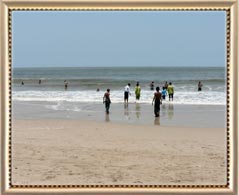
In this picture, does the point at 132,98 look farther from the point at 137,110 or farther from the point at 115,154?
the point at 115,154

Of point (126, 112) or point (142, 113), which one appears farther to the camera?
point (126, 112)

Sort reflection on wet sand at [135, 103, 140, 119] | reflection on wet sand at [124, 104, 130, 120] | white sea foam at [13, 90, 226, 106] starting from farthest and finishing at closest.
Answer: white sea foam at [13, 90, 226, 106] → reflection on wet sand at [135, 103, 140, 119] → reflection on wet sand at [124, 104, 130, 120]

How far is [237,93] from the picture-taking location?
9.86 ft

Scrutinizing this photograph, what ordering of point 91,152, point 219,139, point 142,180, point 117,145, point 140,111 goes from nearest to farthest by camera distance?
1. point 142,180
2. point 91,152
3. point 117,145
4. point 219,139
5. point 140,111

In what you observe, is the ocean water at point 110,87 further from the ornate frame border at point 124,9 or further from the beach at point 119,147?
the ornate frame border at point 124,9

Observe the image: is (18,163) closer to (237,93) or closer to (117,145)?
(117,145)

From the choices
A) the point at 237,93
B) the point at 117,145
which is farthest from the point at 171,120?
the point at 237,93

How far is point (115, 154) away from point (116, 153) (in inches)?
5.3

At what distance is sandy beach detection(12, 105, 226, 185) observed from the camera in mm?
6094

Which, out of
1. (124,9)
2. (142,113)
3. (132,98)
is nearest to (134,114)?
(142,113)

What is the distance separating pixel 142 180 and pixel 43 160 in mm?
2098

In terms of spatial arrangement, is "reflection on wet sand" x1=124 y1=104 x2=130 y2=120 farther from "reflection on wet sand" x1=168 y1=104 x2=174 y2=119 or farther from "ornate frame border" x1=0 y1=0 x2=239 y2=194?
"ornate frame border" x1=0 y1=0 x2=239 y2=194

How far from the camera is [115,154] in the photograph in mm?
8273

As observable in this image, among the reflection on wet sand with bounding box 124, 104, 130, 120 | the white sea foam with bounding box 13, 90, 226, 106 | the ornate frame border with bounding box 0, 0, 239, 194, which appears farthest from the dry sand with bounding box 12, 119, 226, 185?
the white sea foam with bounding box 13, 90, 226, 106
